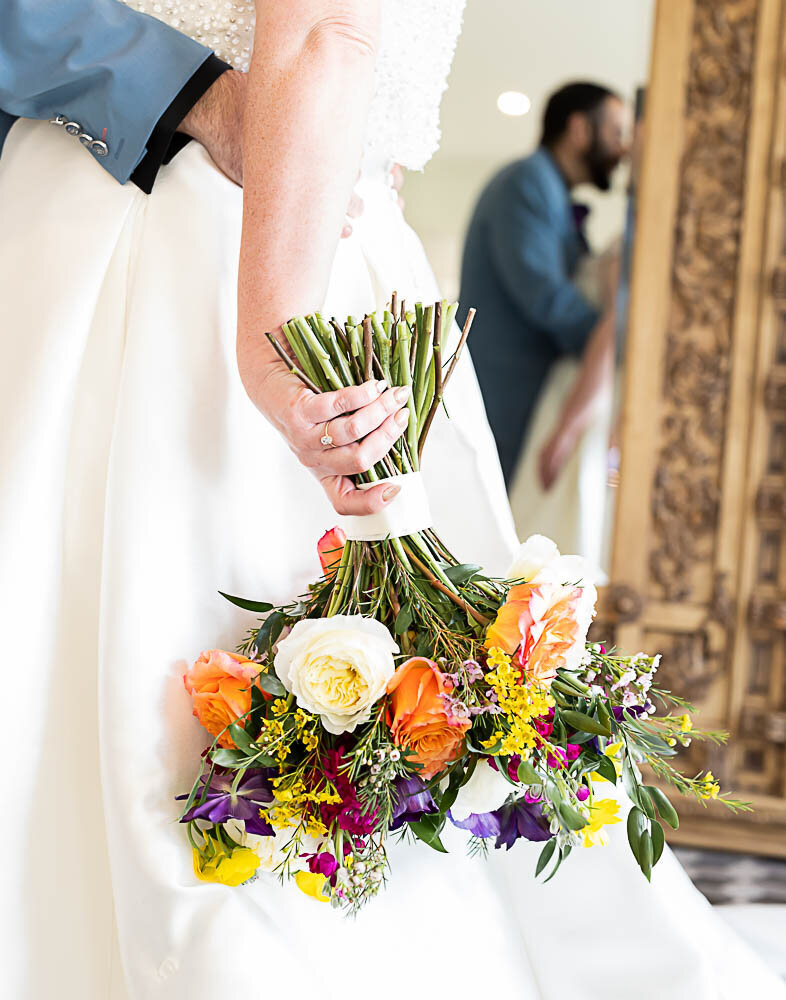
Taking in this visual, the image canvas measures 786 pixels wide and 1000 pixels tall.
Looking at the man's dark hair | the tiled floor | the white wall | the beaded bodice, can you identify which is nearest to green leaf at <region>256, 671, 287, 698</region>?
the beaded bodice

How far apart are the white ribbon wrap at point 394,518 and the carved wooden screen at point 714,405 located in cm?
156

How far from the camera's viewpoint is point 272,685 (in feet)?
2.54

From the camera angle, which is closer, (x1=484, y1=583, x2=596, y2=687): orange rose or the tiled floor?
(x1=484, y1=583, x2=596, y2=687): orange rose

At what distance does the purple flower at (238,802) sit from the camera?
766 millimetres

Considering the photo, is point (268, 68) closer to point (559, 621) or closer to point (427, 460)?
point (427, 460)

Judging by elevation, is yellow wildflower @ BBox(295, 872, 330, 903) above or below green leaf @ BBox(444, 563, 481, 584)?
below

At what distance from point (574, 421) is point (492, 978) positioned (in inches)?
62.1

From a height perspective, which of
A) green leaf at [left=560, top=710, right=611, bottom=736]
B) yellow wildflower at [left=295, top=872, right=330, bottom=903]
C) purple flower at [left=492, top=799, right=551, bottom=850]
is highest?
green leaf at [left=560, top=710, right=611, bottom=736]

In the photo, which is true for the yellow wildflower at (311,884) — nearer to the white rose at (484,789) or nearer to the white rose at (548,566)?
the white rose at (484,789)

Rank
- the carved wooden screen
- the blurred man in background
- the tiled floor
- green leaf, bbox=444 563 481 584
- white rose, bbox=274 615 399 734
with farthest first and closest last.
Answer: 1. the blurred man in background
2. the carved wooden screen
3. the tiled floor
4. green leaf, bbox=444 563 481 584
5. white rose, bbox=274 615 399 734

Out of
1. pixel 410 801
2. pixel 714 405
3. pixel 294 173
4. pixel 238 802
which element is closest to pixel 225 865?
pixel 238 802

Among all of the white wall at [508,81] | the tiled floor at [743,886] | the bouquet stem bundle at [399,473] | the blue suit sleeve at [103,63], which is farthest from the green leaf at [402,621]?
the white wall at [508,81]

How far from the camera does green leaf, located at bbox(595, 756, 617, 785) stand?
810mm

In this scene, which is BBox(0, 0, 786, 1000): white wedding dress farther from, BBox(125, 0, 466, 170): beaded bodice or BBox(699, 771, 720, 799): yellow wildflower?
A: BBox(699, 771, 720, 799): yellow wildflower
